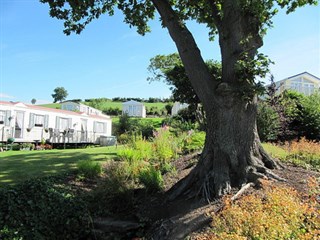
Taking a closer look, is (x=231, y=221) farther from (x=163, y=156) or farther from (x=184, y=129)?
(x=184, y=129)

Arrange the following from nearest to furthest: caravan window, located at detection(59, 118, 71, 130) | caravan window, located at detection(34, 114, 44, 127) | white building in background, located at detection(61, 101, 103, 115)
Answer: caravan window, located at detection(34, 114, 44, 127) < caravan window, located at detection(59, 118, 71, 130) < white building in background, located at detection(61, 101, 103, 115)

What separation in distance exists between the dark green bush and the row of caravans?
15.4 m

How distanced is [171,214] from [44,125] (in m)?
19.7

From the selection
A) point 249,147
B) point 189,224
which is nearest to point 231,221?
point 189,224

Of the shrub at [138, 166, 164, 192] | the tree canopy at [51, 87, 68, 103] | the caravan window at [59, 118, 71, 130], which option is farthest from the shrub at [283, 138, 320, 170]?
the tree canopy at [51, 87, 68, 103]

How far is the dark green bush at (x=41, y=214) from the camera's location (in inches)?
178

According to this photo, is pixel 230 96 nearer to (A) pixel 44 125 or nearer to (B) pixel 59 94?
(A) pixel 44 125

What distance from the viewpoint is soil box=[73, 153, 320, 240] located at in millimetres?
3797

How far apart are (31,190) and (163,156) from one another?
3241mm

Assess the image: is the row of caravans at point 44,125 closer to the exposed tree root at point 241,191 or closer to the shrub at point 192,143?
the shrub at point 192,143

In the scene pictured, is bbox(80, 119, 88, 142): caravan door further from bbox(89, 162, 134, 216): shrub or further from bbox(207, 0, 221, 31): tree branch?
bbox(207, 0, 221, 31): tree branch

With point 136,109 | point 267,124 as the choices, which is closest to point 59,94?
point 136,109

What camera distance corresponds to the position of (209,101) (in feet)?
17.1

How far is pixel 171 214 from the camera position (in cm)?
457
